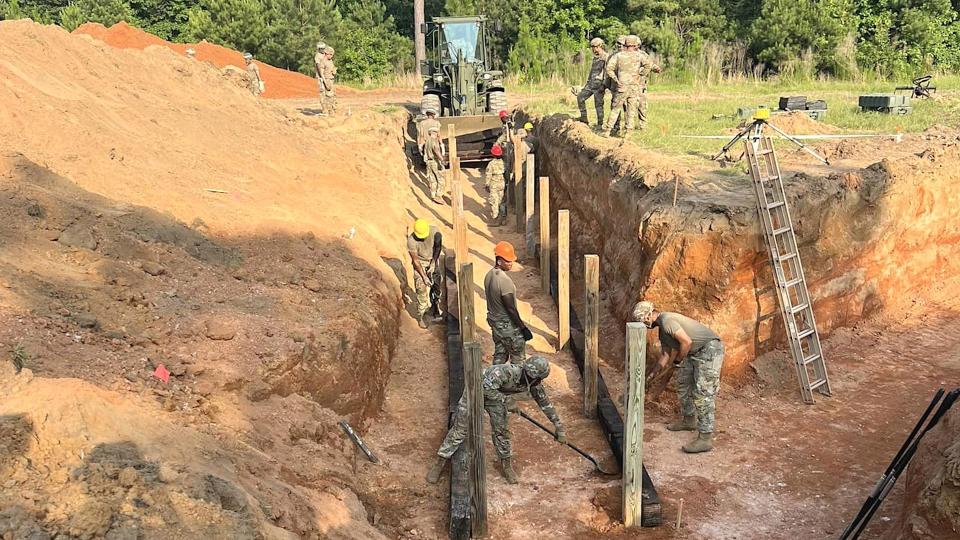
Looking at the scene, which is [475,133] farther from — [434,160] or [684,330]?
[684,330]

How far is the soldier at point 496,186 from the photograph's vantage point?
15.8 meters

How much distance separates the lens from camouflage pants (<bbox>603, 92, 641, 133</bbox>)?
44.9ft

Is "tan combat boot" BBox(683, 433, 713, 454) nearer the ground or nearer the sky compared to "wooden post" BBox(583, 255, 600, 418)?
nearer the ground

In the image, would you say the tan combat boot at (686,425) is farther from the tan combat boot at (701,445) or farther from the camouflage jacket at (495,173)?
the camouflage jacket at (495,173)

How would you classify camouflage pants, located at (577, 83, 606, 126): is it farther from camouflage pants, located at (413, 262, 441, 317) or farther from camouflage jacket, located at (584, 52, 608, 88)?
camouflage pants, located at (413, 262, 441, 317)

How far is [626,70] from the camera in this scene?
13508 millimetres

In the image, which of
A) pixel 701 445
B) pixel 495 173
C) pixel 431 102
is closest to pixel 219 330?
pixel 701 445

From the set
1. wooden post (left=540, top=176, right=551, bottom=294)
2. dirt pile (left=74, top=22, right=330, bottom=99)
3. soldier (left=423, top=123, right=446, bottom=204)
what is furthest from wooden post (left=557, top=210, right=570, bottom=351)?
dirt pile (left=74, top=22, right=330, bottom=99)

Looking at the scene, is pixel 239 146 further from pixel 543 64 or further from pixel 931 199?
pixel 543 64

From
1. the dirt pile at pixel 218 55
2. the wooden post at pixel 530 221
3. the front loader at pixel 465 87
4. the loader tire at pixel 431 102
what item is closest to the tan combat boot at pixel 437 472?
the wooden post at pixel 530 221

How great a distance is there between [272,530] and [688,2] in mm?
34293

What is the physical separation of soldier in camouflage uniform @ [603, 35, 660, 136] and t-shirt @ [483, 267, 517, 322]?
22.1 ft

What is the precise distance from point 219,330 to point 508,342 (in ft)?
10.4

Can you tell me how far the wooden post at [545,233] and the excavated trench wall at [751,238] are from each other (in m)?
0.66
